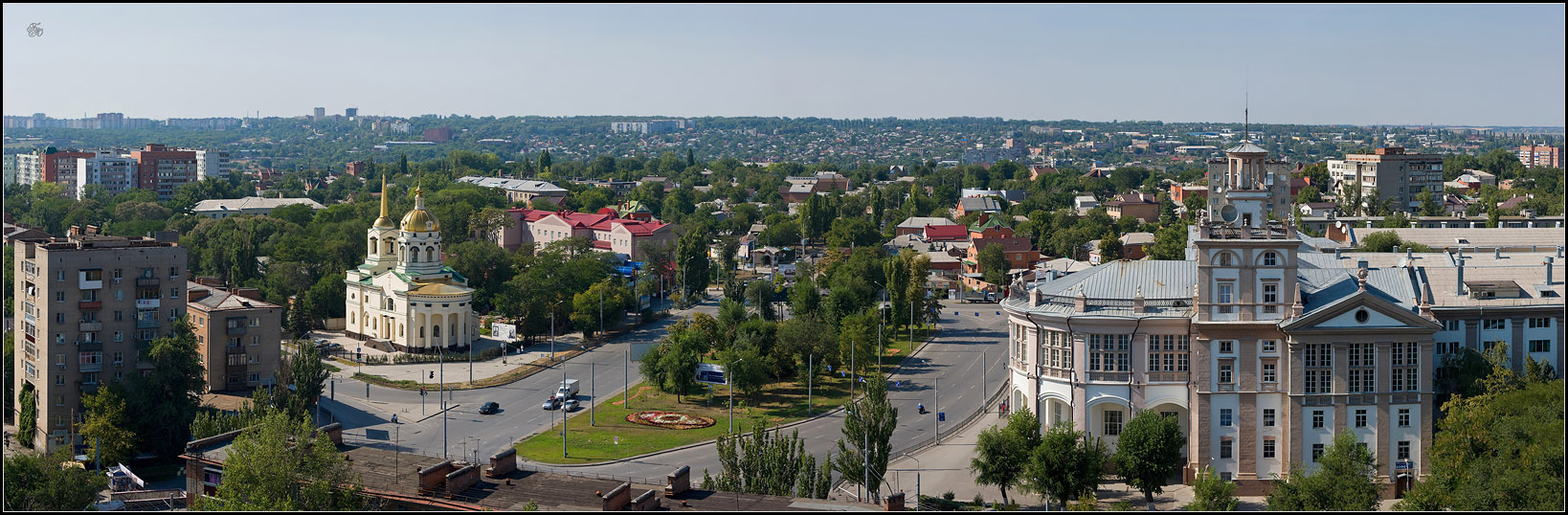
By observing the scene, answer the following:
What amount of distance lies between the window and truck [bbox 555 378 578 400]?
22.1 m

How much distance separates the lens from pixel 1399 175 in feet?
449

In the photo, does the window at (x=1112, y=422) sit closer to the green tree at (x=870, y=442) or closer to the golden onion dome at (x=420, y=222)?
the green tree at (x=870, y=442)

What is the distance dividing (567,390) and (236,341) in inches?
550

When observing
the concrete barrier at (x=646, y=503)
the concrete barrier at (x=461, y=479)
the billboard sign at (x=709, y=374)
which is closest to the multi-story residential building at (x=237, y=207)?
the billboard sign at (x=709, y=374)

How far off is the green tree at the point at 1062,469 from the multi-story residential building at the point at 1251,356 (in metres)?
4.37

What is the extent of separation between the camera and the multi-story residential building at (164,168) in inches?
6998

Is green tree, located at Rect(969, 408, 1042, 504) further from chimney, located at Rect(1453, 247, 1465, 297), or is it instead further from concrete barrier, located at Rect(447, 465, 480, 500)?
chimney, located at Rect(1453, 247, 1465, 297)

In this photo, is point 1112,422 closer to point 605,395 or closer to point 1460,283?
point 1460,283

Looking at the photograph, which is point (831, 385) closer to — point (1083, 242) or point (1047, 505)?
point (1047, 505)

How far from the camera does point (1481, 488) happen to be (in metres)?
39.4

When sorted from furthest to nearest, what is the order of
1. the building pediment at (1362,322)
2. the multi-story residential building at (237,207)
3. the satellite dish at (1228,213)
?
the multi-story residential building at (237,207), the satellite dish at (1228,213), the building pediment at (1362,322)

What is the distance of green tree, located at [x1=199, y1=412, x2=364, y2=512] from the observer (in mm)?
37000

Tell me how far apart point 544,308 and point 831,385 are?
846 inches

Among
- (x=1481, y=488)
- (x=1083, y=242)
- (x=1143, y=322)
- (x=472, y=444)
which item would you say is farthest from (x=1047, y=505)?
(x=1083, y=242)
